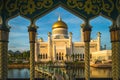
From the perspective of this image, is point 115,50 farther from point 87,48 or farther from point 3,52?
point 3,52

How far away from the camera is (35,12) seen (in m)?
4.61

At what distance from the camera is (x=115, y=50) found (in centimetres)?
457

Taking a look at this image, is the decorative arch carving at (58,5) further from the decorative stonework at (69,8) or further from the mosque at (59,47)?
the mosque at (59,47)

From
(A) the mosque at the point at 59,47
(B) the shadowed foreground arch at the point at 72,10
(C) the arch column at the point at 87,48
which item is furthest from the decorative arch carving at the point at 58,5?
(A) the mosque at the point at 59,47

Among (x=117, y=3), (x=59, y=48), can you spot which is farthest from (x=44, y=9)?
(x=59, y=48)

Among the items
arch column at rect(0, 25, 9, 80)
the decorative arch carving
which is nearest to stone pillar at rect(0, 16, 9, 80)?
arch column at rect(0, 25, 9, 80)

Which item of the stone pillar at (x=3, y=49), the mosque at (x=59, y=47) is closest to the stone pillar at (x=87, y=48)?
the stone pillar at (x=3, y=49)

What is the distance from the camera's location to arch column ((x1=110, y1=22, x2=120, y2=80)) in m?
4.52

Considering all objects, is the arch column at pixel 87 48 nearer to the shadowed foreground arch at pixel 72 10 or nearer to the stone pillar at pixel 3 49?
the shadowed foreground arch at pixel 72 10

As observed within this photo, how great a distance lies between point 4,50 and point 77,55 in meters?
37.2

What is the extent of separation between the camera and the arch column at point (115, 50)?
4.52 meters

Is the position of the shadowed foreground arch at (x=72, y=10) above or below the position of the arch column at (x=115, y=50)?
above

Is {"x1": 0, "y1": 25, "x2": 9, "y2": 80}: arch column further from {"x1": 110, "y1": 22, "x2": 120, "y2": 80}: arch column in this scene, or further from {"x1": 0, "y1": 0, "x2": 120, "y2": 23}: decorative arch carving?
{"x1": 110, "y1": 22, "x2": 120, "y2": 80}: arch column

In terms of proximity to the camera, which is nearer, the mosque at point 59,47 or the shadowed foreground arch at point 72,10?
the shadowed foreground arch at point 72,10
